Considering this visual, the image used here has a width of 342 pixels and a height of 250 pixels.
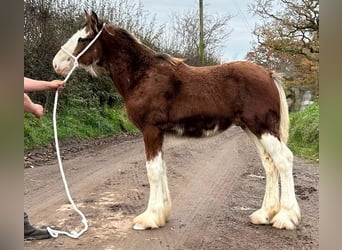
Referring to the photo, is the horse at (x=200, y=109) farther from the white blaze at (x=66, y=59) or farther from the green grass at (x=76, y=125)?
the green grass at (x=76, y=125)

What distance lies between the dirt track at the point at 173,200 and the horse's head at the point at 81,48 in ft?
3.35

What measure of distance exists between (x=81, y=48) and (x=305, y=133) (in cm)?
463

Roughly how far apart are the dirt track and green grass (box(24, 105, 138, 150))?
1.68 ft

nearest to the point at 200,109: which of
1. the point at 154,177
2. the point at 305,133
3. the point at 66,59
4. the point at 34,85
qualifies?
the point at 154,177

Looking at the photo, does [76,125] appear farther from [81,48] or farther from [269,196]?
[269,196]

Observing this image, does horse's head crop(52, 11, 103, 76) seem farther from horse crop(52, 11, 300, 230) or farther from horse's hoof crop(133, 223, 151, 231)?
horse's hoof crop(133, 223, 151, 231)

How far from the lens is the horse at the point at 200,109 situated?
Result: 129 inches

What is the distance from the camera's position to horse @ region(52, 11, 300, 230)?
3.27 m

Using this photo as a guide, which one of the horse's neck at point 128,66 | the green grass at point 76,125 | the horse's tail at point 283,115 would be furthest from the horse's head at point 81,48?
the green grass at point 76,125

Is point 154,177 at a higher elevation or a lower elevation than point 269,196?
higher

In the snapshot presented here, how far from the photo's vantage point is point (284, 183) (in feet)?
10.7

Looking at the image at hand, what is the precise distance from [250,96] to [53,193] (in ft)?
8.24

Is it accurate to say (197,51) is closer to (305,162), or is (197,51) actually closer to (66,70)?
(305,162)

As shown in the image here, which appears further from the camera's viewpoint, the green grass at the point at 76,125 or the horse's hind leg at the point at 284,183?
the green grass at the point at 76,125
